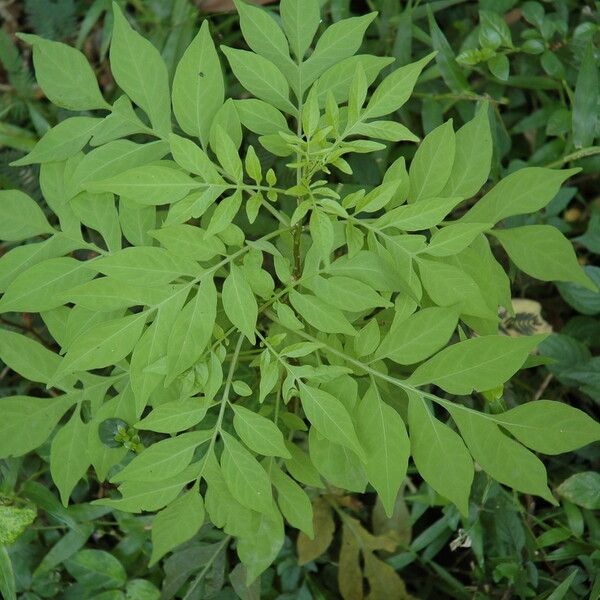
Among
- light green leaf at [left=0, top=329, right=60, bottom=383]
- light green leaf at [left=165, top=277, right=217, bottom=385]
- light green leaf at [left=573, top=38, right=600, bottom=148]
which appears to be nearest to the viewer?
light green leaf at [left=165, top=277, right=217, bottom=385]

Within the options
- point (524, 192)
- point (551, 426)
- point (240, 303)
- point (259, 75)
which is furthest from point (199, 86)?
point (551, 426)

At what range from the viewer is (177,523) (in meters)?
1.44

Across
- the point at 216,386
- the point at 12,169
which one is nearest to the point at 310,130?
the point at 216,386

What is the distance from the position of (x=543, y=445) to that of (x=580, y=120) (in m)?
0.97

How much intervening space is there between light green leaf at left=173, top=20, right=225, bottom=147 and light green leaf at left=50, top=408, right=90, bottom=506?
0.68 meters

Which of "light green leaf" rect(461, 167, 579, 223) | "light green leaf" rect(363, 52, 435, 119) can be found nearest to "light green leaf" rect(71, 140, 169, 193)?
"light green leaf" rect(363, 52, 435, 119)

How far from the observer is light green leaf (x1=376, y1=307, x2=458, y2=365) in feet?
4.35

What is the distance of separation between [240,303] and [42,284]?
0.46 meters

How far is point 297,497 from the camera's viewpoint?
1.50 m

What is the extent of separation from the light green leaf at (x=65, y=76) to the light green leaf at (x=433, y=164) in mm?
661

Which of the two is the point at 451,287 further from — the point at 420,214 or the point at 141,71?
the point at 141,71

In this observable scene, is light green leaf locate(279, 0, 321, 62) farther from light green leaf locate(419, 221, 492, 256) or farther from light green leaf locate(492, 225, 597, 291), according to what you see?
light green leaf locate(492, 225, 597, 291)

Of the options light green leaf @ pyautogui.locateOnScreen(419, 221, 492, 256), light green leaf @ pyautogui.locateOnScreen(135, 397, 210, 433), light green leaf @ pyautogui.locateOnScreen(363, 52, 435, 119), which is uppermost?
light green leaf @ pyautogui.locateOnScreen(363, 52, 435, 119)

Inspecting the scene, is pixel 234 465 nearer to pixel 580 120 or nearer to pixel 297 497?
pixel 297 497
